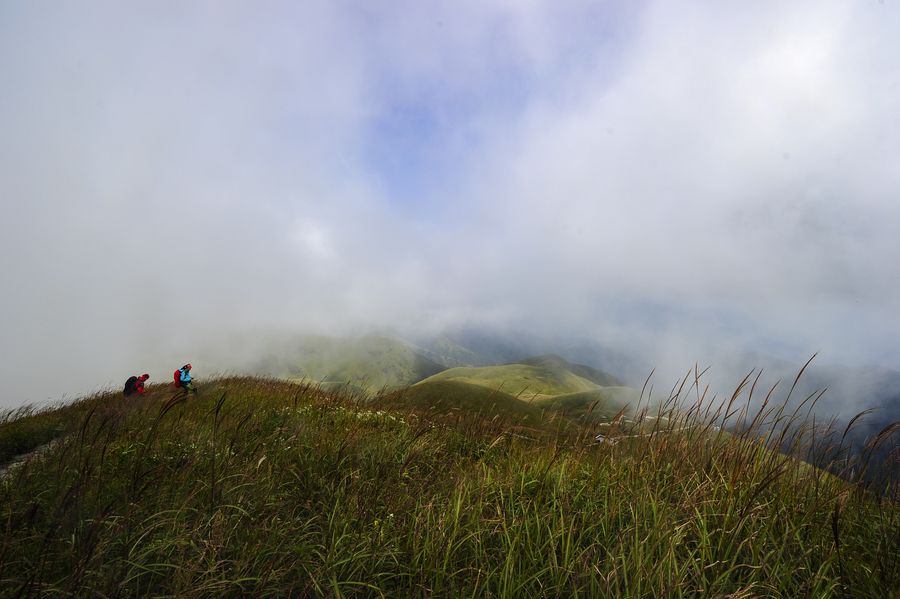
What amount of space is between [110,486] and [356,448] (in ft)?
8.38

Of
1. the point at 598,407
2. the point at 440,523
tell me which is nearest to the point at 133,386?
the point at 440,523

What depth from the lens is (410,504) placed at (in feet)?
11.3

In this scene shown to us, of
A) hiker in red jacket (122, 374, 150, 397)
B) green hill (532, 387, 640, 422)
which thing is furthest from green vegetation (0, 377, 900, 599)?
hiker in red jacket (122, 374, 150, 397)

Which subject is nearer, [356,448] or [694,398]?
[356,448]

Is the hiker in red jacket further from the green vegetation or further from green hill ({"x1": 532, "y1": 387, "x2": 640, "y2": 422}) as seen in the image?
green hill ({"x1": 532, "y1": 387, "x2": 640, "y2": 422})

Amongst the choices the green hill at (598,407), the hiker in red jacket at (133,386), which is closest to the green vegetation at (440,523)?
the green hill at (598,407)

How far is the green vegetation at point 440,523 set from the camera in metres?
2.48

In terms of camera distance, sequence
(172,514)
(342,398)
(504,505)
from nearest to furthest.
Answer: (172,514) → (504,505) → (342,398)

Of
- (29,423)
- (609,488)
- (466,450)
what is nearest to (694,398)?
(609,488)

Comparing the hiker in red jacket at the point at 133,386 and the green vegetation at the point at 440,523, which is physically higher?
the green vegetation at the point at 440,523

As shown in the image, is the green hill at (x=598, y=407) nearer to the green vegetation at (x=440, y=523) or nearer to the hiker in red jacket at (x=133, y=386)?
the green vegetation at (x=440, y=523)

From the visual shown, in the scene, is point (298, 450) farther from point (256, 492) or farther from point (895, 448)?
point (895, 448)

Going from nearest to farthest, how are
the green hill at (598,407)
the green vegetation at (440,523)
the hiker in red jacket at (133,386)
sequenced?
1. the green vegetation at (440,523)
2. the green hill at (598,407)
3. the hiker in red jacket at (133,386)

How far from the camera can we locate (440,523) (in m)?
2.96
